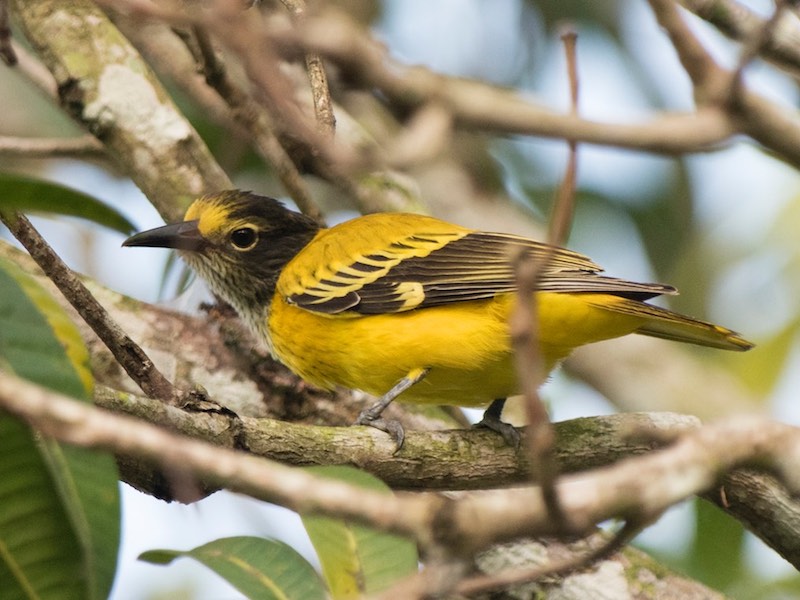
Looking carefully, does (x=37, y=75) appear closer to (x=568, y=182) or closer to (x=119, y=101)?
(x=119, y=101)

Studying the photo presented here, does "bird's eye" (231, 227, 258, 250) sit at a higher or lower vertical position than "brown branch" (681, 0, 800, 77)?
higher

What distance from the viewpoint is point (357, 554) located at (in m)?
2.52

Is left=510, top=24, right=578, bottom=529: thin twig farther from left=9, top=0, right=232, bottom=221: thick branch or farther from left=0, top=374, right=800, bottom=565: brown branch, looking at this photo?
left=9, top=0, right=232, bottom=221: thick branch

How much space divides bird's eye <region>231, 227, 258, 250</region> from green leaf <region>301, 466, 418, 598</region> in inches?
108

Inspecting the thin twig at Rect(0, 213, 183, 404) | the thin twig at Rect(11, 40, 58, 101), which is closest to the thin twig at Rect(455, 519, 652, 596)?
the thin twig at Rect(0, 213, 183, 404)

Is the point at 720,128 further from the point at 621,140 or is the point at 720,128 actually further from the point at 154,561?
the point at 154,561

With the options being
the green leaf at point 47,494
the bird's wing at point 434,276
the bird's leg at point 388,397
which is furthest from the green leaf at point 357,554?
the bird's wing at point 434,276

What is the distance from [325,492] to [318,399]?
3.42 m

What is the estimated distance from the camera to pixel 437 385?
427 cm

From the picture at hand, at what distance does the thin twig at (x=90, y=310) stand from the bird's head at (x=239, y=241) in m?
1.58

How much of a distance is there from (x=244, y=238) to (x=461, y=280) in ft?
4.79

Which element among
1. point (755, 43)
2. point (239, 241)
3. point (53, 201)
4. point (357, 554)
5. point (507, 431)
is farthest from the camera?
point (239, 241)

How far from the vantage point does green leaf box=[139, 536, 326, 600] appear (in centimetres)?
249

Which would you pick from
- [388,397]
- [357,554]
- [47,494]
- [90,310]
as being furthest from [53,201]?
[388,397]
